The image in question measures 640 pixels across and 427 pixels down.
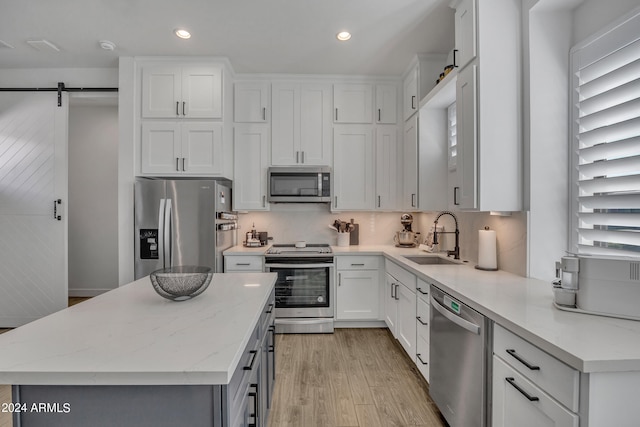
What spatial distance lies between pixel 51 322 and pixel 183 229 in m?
1.85

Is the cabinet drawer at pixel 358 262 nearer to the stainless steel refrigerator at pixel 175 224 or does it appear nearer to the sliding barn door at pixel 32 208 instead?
the stainless steel refrigerator at pixel 175 224

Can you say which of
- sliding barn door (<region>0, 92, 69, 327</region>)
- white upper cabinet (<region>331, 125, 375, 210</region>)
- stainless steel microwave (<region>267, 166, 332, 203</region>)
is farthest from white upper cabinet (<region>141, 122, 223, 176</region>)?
white upper cabinet (<region>331, 125, 375, 210</region>)

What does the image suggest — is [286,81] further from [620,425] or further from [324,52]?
[620,425]

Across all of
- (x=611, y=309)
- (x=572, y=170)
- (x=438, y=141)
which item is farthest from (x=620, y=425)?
(x=438, y=141)

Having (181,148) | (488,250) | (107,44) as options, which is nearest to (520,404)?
(488,250)

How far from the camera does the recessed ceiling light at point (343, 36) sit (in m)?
2.65

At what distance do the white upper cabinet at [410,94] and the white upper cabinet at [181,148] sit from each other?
2.01 metres

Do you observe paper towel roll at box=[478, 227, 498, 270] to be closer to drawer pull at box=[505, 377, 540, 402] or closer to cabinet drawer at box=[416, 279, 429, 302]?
cabinet drawer at box=[416, 279, 429, 302]

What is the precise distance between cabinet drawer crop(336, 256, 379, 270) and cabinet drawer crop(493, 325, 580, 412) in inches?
77.5

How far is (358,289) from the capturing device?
10.8ft

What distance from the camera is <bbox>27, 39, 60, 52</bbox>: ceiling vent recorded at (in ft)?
9.11

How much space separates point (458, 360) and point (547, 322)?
59cm

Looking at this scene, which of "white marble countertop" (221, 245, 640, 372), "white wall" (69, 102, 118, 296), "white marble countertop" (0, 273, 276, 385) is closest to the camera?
"white marble countertop" (0, 273, 276, 385)

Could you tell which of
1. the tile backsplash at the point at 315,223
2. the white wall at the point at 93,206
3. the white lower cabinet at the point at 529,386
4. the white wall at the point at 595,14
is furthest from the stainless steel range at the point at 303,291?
the white wall at the point at 93,206
